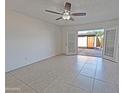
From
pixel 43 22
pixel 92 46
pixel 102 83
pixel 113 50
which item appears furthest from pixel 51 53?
pixel 92 46

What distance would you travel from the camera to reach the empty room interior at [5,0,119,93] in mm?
3229

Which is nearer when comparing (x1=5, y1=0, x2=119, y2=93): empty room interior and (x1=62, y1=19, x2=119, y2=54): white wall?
(x1=5, y1=0, x2=119, y2=93): empty room interior

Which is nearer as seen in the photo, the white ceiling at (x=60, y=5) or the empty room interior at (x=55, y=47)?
the empty room interior at (x=55, y=47)

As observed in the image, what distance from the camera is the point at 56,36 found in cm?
864

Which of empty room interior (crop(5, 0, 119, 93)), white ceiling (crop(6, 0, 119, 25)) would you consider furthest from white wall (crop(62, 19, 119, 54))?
white ceiling (crop(6, 0, 119, 25))

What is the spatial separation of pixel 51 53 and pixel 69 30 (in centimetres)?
255

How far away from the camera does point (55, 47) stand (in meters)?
8.56

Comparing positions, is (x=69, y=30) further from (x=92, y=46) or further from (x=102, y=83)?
(x=92, y=46)

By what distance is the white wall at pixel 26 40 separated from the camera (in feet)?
14.9

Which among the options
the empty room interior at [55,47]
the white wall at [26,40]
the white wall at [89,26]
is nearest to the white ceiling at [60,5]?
the empty room interior at [55,47]

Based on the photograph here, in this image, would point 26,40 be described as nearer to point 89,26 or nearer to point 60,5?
point 60,5

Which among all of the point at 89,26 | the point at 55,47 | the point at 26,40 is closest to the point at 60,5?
the point at 26,40

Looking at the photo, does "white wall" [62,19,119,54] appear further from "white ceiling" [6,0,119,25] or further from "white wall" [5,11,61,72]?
"white ceiling" [6,0,119,25]

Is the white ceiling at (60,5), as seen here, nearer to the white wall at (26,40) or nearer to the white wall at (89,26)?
the white wall at (26,40)
